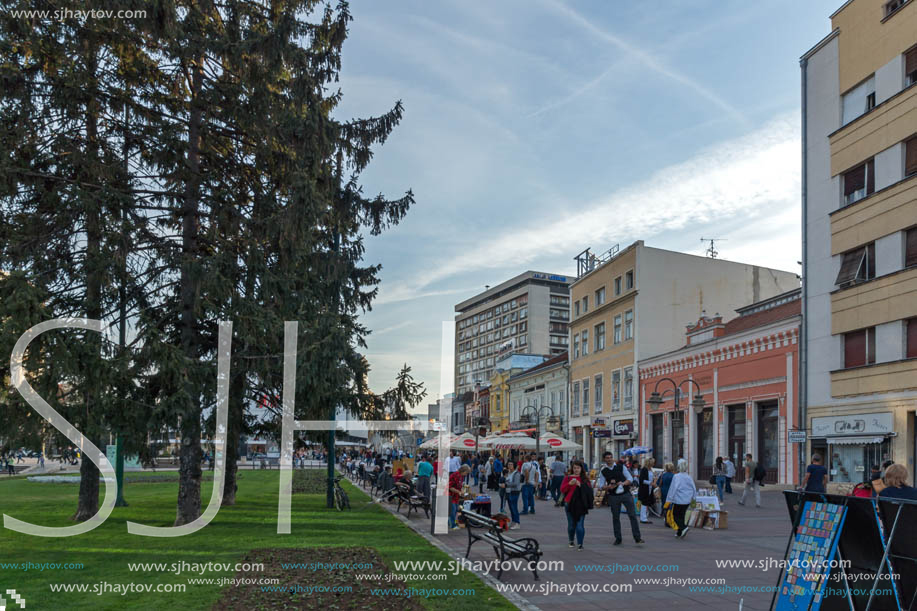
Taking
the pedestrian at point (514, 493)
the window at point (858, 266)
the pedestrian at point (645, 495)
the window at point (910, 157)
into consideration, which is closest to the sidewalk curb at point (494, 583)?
the pedestrian at point (514, 493)

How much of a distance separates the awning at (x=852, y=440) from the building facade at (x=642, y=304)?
1530cm

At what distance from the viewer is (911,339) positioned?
2402cm

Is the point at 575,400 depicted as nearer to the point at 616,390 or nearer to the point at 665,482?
the point at 616,390

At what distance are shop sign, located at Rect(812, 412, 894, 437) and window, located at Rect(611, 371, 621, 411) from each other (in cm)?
1893

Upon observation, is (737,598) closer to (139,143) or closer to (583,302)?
(139,143)

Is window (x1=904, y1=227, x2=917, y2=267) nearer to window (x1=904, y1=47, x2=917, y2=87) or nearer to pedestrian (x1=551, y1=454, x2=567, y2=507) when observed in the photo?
window (x1=904, y1=47, x2=917, y2=87)

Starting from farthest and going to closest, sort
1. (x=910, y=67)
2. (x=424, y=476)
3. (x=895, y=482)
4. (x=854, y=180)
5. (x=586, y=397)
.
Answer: (x=586, y=397)
(x=854, y=180)
(x=910, y=67)
(x=424, y=476)
(x=895, y=482)

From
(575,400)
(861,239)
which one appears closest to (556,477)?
(861,239)

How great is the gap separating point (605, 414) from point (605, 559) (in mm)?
36438

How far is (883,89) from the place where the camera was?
25672mm

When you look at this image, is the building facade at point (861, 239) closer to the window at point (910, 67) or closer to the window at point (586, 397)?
the window at point (910, 67)

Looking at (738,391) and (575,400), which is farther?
(575,400)

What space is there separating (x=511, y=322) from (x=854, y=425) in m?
101

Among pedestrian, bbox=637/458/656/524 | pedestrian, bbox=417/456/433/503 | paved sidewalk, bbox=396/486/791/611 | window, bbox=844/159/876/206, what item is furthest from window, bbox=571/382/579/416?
pedestrian, bbox=637/458/656/524
